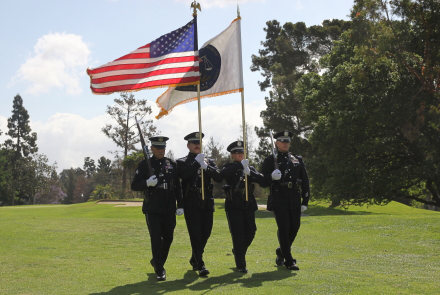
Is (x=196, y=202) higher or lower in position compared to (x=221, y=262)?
higher

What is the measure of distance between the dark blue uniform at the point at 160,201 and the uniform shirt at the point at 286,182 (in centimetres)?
165

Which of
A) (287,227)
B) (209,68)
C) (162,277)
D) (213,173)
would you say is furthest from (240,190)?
(209,68)

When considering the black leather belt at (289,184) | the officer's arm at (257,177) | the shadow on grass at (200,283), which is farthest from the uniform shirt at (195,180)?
the shadow on grass at (200,283)

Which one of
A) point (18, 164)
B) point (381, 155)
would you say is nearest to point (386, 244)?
point (381, 155)

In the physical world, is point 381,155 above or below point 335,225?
above

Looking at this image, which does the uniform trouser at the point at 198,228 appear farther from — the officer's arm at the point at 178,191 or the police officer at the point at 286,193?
the police officer at the point at 286,193

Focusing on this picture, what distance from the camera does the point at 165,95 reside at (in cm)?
947

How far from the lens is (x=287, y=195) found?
8.37 metres

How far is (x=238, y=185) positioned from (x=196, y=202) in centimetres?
78

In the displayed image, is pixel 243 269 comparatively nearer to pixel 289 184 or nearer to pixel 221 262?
pixel 221 262

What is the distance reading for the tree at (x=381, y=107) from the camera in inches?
981

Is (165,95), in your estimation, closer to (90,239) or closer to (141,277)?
(141,277)

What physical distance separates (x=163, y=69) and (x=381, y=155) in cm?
2425

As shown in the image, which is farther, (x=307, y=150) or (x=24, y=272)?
(x=307, y=150)
